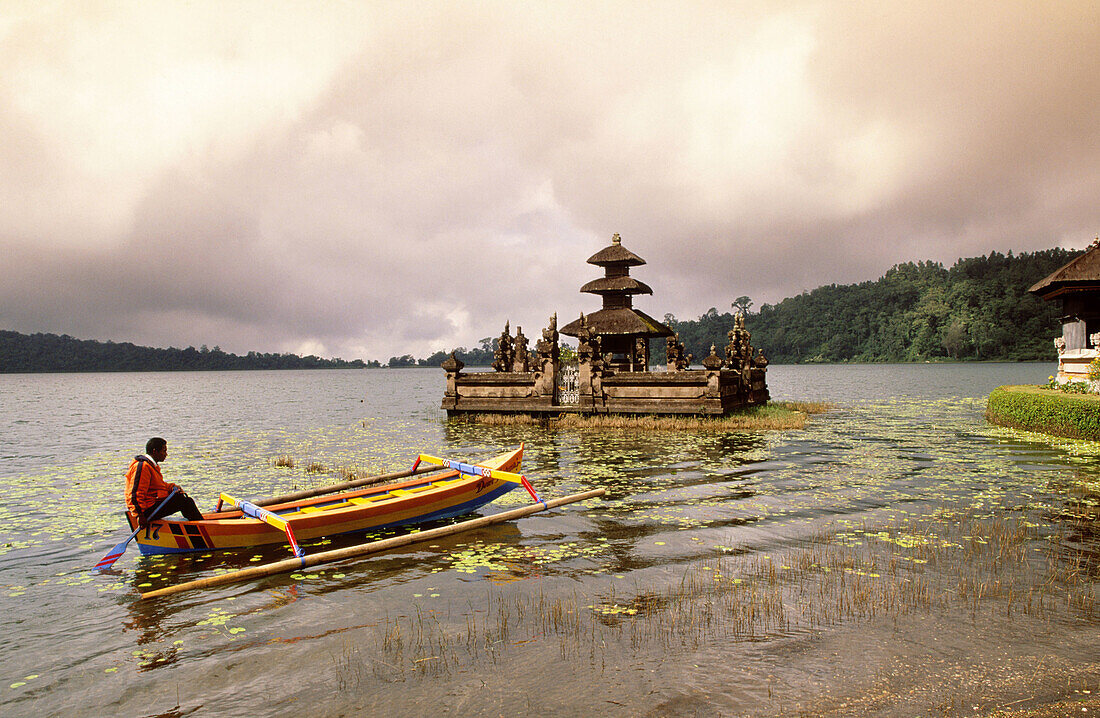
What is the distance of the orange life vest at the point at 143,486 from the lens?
1002 centimetres

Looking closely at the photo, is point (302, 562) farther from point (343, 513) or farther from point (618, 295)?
point (618, 295)

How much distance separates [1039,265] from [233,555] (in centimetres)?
17553

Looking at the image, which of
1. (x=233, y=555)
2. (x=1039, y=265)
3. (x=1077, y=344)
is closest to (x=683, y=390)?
(x=1077, y=344)

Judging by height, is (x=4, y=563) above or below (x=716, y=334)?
below

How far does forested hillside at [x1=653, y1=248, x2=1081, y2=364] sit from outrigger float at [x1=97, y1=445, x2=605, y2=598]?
12264 cm

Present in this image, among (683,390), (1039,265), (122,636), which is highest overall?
(1039,265)

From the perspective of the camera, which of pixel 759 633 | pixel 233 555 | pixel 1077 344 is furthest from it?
pixel 1077 344

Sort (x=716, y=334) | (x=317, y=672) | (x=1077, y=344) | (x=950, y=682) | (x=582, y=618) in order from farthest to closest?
(x=716, y=334), (x=1077, y=344), (x=582, y=618), (x=317, y=672), (x=950, y=682)

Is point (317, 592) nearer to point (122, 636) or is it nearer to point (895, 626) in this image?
point (122, 636)

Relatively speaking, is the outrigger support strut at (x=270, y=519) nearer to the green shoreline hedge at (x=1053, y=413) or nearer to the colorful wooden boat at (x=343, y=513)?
the colorful wooden boat at (x=343, y=513)

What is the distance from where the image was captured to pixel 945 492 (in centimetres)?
1503

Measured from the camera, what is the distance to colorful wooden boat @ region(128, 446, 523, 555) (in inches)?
406

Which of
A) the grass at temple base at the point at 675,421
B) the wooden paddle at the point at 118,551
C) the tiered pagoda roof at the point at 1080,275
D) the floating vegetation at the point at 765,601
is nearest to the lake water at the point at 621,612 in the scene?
the floating vegetation at the point at 765,601

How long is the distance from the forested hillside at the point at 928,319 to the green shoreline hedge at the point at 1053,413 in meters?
105
